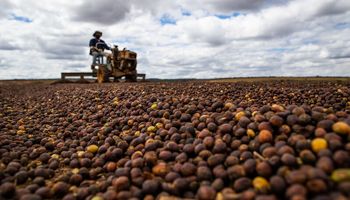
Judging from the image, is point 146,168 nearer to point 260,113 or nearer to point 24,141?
point 260,113

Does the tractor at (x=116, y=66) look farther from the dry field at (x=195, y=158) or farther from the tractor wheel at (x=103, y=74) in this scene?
the dry field at (x=195, y=158)

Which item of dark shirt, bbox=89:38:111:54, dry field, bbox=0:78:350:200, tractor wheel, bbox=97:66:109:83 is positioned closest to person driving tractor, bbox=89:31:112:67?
dark shirt, bbox=89:38:111:54

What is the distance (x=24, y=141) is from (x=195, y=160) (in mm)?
3498

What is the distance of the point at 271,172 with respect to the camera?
2.54 metres

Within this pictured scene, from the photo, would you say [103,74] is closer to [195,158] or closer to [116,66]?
[116,66]

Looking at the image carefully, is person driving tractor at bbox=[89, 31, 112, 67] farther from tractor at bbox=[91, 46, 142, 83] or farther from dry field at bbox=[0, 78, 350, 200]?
dry field at bbox=[0, 78, 350, 200]

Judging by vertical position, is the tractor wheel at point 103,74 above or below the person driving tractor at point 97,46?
below

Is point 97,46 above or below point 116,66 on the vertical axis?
above

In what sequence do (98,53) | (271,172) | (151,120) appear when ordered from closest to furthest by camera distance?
1. (271,172)
2. (151,120)
3. (98,53)

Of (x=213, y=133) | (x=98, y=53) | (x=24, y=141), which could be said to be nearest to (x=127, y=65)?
(x=98, y=53)

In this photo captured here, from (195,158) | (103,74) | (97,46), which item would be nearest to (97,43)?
(97,46)

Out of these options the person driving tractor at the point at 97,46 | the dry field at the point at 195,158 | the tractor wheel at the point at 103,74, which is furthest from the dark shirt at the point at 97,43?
the dry field at the point at 195,158

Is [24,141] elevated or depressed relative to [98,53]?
depressed

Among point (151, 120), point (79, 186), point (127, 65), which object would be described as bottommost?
point (79, 186)
